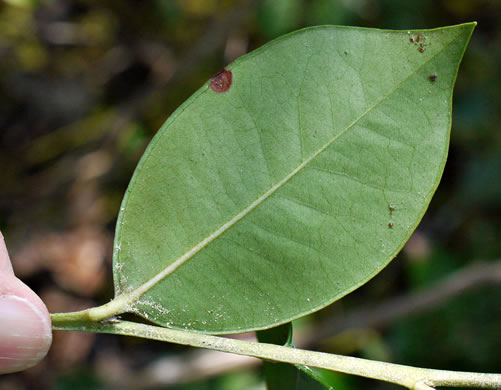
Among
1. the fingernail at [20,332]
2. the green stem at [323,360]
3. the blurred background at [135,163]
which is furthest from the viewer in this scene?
the blurred background at [135,163]

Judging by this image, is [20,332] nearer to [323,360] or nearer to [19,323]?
[19,323]

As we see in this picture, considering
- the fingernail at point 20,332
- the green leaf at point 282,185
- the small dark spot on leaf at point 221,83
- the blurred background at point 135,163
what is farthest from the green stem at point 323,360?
the blurred background at point 135,163

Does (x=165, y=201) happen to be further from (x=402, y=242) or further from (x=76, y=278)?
(x=76, y=278)

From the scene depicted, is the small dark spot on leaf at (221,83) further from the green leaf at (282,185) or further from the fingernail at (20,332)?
the fingernail at (20,332)

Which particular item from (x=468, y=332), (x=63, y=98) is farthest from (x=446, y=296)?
(x=63, y=98)

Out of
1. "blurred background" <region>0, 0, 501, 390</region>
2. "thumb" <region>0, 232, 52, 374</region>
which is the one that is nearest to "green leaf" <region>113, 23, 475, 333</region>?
"thumb" <region>0, 232, 52, 374</region>

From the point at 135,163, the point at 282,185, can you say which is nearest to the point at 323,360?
the point at 282,185

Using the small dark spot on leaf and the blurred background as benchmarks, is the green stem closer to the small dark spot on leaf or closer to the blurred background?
the small dark spot on leaf
